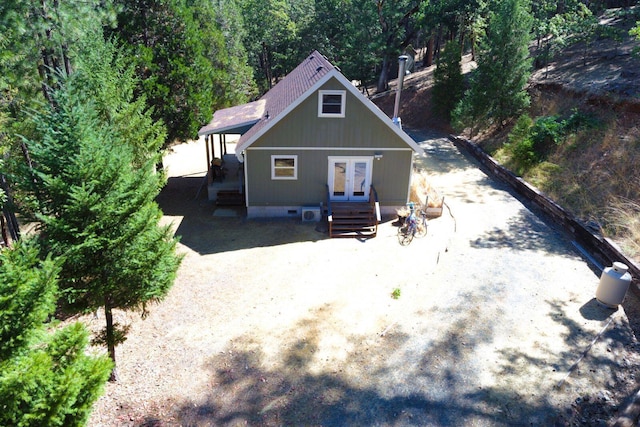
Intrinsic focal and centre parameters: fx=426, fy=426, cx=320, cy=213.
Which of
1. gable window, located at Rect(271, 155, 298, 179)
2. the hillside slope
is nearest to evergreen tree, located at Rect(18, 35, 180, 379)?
gable window, located at Rect(271, 155, 298, 179)

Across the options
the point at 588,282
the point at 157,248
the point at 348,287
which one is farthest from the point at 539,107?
the point at 157,248

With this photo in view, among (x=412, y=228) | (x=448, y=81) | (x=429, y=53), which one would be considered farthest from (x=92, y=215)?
(x=429, y=53)

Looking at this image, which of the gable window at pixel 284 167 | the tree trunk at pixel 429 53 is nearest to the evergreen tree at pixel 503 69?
the gable window at pixel 284 167

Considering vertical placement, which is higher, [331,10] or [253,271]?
[331,10]

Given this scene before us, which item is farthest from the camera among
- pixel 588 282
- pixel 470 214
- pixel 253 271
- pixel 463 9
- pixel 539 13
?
pixel 463 9

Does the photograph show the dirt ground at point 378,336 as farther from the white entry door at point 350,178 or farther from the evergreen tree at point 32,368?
the evergreen tree at point 32,368

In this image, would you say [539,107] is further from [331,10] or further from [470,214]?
[331,10]

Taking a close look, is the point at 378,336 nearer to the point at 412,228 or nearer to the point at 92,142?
the point at 412,228
